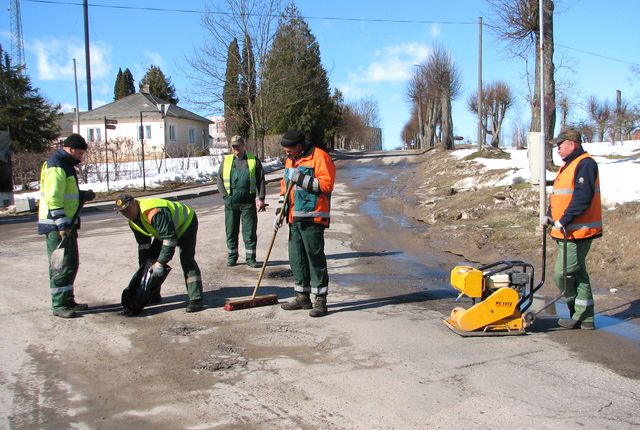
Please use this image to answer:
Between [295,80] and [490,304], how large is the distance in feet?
115

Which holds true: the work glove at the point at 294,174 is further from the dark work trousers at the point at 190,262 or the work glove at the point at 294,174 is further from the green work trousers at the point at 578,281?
the green work trousers at the point at 578,281

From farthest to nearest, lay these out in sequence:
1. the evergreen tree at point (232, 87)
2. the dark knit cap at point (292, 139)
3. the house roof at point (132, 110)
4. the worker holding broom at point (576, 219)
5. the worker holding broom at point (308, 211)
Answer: the house roof at point (132, 110) < the evergreen tree at point (232, 87) < the dark knit cap at point (292, 139) < the worker holding broom at point (308, 211) < the worker holding broom at point (576, 219)

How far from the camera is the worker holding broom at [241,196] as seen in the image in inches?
344

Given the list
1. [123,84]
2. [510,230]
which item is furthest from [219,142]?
[510,230]

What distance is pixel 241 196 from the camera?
8758mm

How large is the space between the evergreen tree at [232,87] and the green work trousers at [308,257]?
31272 millimetres

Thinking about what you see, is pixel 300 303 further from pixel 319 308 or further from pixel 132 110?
pixel 132 110

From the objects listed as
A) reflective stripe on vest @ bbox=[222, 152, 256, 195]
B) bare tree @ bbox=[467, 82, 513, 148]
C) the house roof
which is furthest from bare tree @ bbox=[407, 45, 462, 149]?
reflective stripe on vest @ bbox=[222, 152, 256, 195]

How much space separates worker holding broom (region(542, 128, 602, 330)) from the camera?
5.43 meters

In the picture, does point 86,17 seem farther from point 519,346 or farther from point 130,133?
point 519,346

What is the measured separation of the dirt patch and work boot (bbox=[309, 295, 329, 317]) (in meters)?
3.72

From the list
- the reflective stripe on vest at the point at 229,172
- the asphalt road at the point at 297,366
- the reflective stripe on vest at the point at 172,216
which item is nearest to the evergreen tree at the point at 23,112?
the reflective stripe on vest at the point at 229,172

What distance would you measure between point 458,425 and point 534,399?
713 millimetres

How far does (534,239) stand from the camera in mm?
9820
